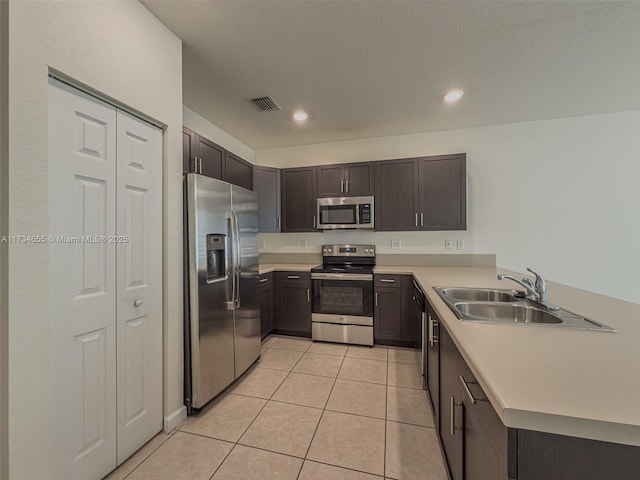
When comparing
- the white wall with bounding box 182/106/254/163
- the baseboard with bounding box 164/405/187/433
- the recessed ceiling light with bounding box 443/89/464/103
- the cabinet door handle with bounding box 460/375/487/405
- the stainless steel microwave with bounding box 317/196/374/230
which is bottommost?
the baseboard with bounding box 164/405/187/433

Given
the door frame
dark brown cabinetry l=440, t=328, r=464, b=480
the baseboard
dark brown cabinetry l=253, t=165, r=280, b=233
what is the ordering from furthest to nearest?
dark brown cabinetry l=253, t=165, r=280, b=233, the baseboard, dark brown cabinetry l=440, t=328, r=464, b=480, the door frame

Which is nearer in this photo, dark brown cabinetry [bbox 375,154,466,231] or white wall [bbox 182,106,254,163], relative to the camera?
white wall [bbox 182,106,254,163]

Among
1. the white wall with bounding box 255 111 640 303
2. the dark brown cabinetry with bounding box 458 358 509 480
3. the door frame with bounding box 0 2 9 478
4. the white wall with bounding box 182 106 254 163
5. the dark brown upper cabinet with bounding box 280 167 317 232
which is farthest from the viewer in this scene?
the dark brown upper cabinet with bounding box 280 167 317 232

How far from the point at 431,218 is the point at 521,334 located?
2.28 metres

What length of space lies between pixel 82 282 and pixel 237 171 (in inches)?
72.1

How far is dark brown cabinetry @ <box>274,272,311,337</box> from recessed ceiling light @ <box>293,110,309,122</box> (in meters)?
1.84

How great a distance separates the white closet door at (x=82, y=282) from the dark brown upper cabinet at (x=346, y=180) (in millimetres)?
2400

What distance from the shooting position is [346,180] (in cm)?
347

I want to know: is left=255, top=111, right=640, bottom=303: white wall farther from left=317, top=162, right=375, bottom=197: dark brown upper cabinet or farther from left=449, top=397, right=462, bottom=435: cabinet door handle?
left=449, top=397, right=462, bottom=435: cabinet door handle

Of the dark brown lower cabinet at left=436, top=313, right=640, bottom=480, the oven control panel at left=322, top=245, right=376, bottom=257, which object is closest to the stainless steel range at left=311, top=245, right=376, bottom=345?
the oven control panel at left=322, top=245, right=376, bottom=257

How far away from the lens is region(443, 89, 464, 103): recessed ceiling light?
252 cm

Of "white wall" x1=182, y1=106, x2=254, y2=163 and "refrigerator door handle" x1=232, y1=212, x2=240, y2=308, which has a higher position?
"white wall" x1=182, y1=106, x2=254, y2=163

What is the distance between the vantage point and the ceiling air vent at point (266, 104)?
8.63ft

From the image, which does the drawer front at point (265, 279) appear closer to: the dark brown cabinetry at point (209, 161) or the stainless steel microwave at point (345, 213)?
the stainless steel microwave at point (345, 213)
